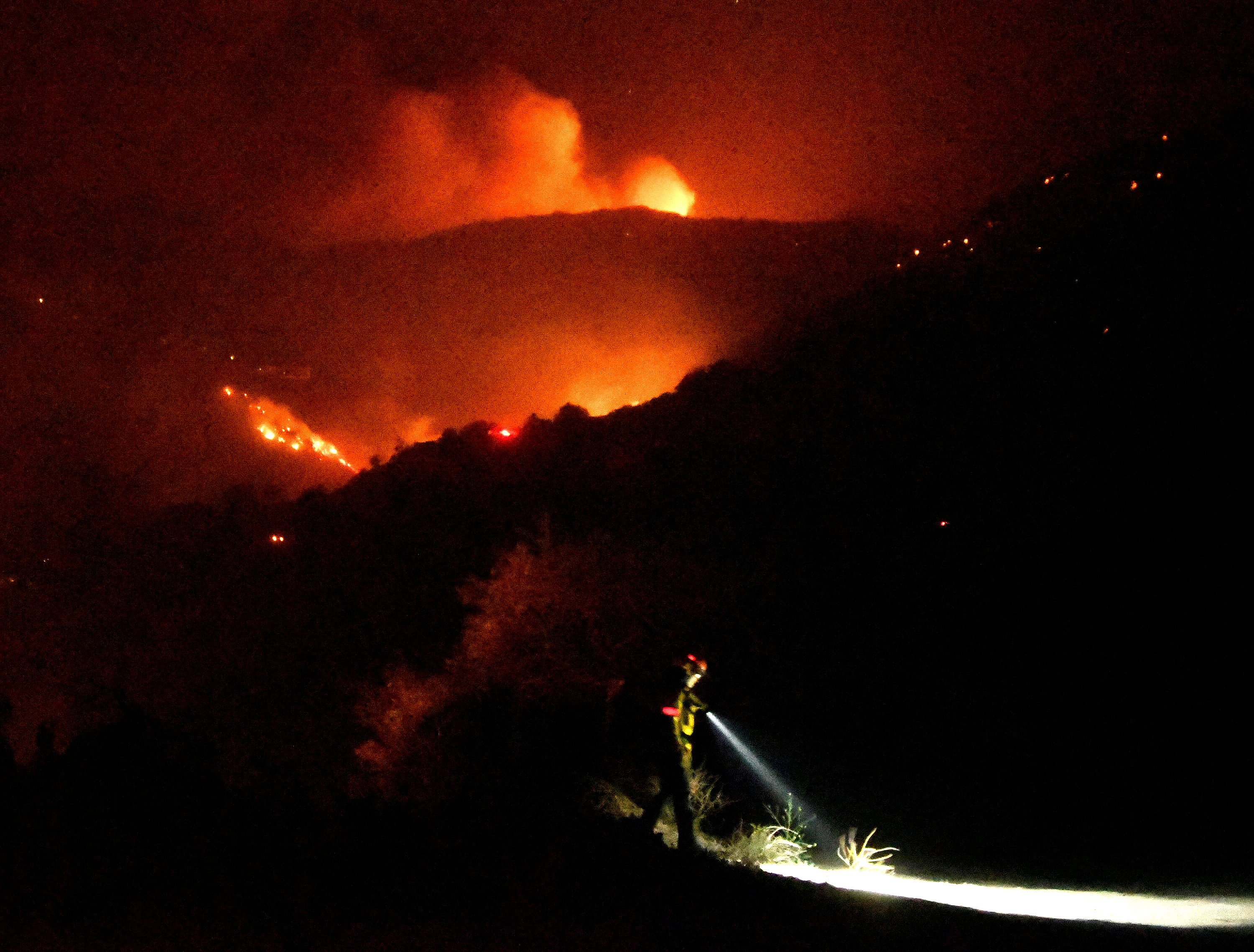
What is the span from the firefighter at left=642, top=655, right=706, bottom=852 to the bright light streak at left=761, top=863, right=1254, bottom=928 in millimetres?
705

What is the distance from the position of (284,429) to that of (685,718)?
5487 centimetres

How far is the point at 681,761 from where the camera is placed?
670cm

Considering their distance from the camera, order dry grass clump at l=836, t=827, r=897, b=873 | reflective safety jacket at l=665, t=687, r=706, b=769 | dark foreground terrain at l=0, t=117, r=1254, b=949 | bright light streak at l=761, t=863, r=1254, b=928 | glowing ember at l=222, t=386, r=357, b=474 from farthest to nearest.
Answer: glowing ember at l=222, t=386, r=357, b=474, dry grass clump at l=836, t=827, r=897, b=873, reflective safety jacket at l=665, t=687, r=706, b=769, dark foreground terrain at l=0, t=117, r=1254, b=949, bright light streak at l=761, t=863, r=1254, b=928

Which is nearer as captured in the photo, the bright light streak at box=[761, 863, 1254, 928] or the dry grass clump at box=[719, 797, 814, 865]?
the bright light streak at box=[761, 863, 1254, 928]

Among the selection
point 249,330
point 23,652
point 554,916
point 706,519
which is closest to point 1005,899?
point 554,916

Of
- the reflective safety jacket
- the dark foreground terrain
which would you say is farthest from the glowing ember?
the reflective safety jacket

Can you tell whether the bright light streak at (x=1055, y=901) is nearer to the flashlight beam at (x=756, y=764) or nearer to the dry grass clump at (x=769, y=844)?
the dry grass clump at (x=769, y=844)

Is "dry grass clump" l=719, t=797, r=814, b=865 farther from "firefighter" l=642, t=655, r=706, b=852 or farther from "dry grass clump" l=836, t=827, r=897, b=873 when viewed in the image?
"firefighter" l=642, t=655, r=706, b=852

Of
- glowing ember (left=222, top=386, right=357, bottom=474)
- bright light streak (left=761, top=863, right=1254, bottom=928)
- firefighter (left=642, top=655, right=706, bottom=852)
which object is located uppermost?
glowing ember (left=222, top=386, right=357, bottom=474)

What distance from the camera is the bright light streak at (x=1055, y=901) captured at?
5.54 metres

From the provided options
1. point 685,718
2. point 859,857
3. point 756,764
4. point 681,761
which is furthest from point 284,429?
point 859,857

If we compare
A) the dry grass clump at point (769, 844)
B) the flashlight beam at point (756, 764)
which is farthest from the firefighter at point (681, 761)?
the flashlight beam at point (756, 764)

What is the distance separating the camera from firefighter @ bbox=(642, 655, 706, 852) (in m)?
6.46

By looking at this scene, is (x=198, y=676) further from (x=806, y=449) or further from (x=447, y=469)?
(x=806, y=449)
